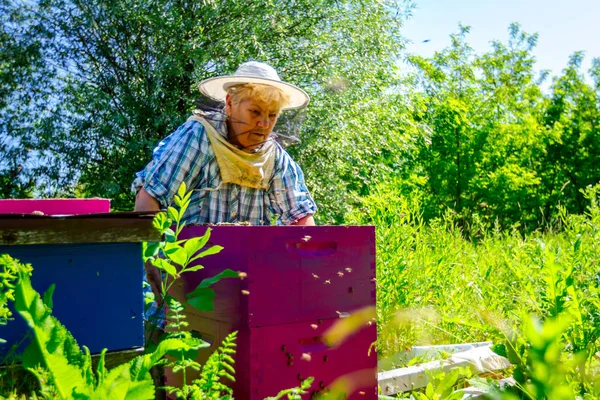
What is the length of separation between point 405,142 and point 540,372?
12506mm

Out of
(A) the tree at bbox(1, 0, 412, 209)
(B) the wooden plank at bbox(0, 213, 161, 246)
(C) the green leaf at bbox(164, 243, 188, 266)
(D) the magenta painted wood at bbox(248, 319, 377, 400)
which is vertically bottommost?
(D) the magenta painted wood at bbox(248, 319, 377, 400)

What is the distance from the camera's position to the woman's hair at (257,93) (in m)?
3.15

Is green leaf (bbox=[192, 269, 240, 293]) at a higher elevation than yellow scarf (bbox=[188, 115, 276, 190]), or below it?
below

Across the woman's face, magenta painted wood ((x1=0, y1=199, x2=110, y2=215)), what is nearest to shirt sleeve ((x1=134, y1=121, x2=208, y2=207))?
the woman's face

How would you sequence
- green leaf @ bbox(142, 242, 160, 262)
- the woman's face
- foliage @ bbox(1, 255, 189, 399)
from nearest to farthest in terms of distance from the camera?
foliage @ bbox(1, 255, 189, 399)
green leaf @ bbox(142, 242, 160, 262)
the woman's face

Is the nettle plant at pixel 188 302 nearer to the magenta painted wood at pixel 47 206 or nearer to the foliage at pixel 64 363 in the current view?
the foliage at pixel 64 363

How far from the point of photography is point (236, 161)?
2887 mm

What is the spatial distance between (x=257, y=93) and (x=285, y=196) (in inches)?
22.4

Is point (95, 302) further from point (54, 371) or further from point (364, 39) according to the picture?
point (364, 39)

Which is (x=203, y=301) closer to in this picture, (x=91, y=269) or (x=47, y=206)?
(x=91, y=269)

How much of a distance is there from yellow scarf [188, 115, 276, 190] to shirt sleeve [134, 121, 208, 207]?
0.06 meters

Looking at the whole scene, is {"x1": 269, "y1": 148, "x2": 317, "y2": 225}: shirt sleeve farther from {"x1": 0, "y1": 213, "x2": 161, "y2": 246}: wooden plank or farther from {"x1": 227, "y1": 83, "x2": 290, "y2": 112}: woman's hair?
{"x1": 0, "y1": 213, "x2": 161, "y2": 246}: wooden plank

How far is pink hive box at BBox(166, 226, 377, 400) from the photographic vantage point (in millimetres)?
1597

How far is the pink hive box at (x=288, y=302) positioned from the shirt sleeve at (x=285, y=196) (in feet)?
4.50
